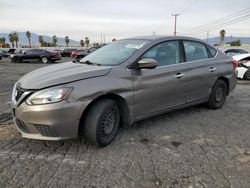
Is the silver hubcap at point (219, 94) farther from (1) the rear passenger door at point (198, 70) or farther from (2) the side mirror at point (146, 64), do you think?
(2) the side mirror at point (146, 64)

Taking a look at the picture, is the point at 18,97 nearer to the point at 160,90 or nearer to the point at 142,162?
the point at 142,162

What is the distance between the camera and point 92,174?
3045 millimetres

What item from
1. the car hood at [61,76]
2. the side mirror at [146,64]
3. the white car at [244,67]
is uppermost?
the side mirror at [146,64]

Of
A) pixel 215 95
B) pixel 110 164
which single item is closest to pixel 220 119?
pixel 215 95

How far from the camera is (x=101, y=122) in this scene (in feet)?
11.8

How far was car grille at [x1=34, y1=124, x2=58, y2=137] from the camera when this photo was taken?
3.31 m

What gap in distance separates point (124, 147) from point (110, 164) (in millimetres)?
551

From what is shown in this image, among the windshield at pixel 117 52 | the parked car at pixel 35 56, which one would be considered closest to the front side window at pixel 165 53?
the windshield at pixel 117 52

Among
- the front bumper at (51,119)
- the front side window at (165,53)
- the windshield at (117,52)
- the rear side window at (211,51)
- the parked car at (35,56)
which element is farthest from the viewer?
the parked car at (35,56)

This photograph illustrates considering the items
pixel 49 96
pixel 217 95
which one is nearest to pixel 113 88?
pixel 49 96

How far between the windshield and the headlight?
1070mm

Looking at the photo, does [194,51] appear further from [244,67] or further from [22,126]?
[244,67]

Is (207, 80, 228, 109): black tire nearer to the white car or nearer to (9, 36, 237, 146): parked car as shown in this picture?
(9, 36, 237, 146): parked car

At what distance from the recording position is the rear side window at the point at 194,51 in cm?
494
